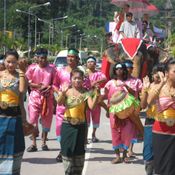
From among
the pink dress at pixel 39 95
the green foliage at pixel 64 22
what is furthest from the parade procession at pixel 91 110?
the green foliage at pixel 64 22

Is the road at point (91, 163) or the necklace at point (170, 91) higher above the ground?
the necklace at point (170, 91)

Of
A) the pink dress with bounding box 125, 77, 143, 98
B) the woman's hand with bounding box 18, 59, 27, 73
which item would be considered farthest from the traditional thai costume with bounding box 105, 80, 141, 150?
the woman's hand with bounding box 18, 59, 27, 73

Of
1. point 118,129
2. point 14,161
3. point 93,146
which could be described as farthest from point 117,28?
point 14,161

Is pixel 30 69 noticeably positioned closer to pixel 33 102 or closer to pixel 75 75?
pixel 33 102

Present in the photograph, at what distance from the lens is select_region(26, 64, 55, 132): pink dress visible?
8.65 meters

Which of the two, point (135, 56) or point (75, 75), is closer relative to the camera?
point (75, 75)

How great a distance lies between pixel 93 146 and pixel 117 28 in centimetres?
438

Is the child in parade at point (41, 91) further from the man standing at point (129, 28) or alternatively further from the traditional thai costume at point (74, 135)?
the man standing at point (129, 28)

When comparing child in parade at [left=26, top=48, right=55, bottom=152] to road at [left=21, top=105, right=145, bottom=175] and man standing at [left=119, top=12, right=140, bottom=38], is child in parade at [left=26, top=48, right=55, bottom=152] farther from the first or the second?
man standing at [left=119, top=12, right=140, bottom=38]

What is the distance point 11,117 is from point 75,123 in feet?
3.17

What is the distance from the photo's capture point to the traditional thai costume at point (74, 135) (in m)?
6.32

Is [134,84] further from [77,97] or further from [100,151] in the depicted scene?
[77,97]

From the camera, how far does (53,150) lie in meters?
8.90

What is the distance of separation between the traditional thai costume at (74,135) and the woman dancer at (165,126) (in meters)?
1.33
